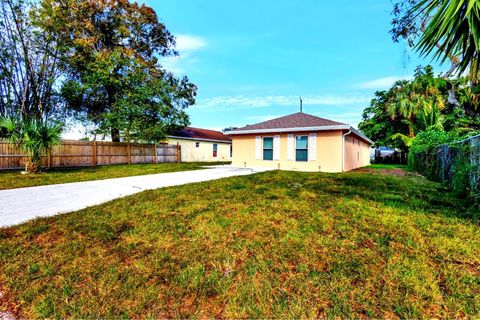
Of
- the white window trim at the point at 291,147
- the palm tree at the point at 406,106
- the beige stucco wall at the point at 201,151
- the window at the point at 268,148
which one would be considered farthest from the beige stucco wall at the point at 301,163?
the palm tree at the point at 406,106

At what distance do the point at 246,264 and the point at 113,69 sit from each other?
17.5 m

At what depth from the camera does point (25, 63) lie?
13.1 meters

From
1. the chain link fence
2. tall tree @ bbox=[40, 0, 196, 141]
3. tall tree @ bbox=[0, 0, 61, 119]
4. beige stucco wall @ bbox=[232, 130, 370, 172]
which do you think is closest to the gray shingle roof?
beige stucco wall @ bbox=[232, 130, 370, 172]

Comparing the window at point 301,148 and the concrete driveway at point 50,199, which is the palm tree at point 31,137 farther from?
the window at point 301,148

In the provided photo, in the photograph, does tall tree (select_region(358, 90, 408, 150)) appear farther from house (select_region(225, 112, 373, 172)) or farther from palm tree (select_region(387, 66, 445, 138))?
house (select_region(225, 112, 373, 172))

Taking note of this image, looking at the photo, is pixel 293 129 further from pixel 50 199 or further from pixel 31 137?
pixel 31 137

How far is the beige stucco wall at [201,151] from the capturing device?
20.9m

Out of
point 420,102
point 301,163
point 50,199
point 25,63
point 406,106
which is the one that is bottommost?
point 50,199

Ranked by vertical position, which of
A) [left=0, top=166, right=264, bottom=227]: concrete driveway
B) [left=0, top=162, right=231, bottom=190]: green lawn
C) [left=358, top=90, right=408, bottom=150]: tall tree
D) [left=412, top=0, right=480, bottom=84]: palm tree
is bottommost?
[left=0, top=166, right=264, bottom=227]: concrete driveway

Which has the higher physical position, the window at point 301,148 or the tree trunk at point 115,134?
the tree trunk at point 115,134

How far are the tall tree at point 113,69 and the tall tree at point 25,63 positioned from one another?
694 mm

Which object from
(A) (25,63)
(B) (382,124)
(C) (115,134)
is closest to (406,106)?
(B) (382,124)

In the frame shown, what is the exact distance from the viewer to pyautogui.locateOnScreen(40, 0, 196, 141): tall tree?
48.4 feet

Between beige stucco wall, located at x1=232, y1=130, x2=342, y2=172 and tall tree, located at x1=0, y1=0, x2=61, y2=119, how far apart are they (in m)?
12.2
